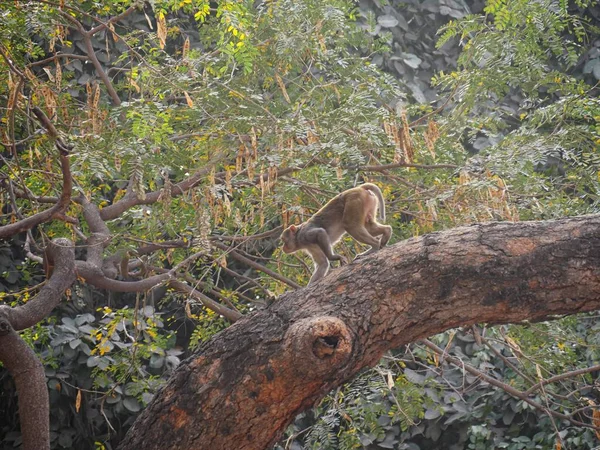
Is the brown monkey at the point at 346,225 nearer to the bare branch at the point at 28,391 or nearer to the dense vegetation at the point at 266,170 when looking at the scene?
the dense vegetation at the point at 266,170

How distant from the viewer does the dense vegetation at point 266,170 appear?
5.39 meters

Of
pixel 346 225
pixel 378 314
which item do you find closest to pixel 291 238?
pixel 346 225

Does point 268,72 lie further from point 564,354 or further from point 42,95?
point 564,354

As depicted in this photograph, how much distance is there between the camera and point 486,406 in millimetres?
7941

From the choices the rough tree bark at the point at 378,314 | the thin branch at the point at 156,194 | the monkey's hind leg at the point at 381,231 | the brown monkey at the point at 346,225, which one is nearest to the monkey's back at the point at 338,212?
the brown monkey at the point at 346,225

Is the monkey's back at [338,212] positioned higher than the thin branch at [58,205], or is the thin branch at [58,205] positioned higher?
the thin branch at [58,205]

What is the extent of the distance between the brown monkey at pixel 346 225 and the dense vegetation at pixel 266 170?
0.35 m

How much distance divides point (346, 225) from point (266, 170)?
3.47ft

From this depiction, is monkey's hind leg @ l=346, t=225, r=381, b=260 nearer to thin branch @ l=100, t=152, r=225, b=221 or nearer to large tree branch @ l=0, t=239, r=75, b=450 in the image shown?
thin branch @ l=100, t=152, r=225, b=221

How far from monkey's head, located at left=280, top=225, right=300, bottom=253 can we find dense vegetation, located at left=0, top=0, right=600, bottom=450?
0.27 meters

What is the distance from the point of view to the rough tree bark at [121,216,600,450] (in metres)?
3.50

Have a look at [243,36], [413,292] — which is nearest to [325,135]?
[243,36]

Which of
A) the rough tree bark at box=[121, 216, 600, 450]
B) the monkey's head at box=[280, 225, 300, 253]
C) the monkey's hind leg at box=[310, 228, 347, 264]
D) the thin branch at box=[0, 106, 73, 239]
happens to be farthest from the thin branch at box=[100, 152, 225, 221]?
the rough tree bark at box=[121, 216, 600, 450]

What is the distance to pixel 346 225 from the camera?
499cm
